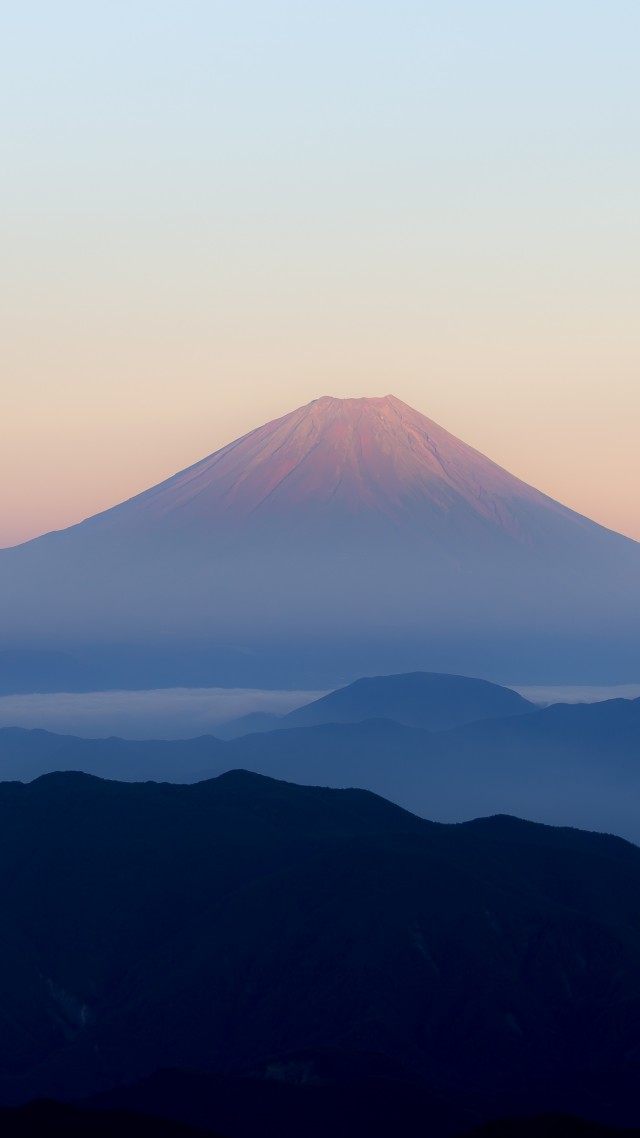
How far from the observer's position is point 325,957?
327ft

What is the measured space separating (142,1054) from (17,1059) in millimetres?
6478

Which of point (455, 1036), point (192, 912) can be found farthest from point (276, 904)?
point (455, 1036)

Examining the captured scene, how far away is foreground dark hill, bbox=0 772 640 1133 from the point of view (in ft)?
297

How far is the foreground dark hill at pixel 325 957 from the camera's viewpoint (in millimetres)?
90438

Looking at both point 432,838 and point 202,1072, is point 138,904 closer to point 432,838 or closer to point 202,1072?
point 432,838

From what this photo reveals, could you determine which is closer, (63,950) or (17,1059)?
(17,1059)

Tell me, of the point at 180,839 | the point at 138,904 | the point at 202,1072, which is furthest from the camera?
the point at 180,839

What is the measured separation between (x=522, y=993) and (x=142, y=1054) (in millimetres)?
17907

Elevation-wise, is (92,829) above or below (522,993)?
above

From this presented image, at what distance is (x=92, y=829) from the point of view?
122 metres

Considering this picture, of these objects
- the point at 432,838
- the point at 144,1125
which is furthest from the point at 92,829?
the point at 144,1125

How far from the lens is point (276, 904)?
105 meters

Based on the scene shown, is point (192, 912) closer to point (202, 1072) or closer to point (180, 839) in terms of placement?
point (180, 839)

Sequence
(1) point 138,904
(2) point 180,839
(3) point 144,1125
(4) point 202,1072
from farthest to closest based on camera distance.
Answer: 1. (2) point 180,839
2. (1) point 138,904
3. (4) point 202,1072
4. (3) point 144,1125
